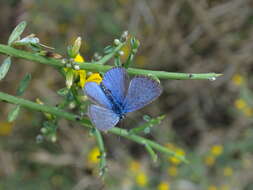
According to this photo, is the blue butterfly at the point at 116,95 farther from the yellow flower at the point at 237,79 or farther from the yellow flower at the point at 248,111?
the yellow flower at the point at 237,79

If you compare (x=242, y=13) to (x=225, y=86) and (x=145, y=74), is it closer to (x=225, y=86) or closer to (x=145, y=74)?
(x=225, y=86)

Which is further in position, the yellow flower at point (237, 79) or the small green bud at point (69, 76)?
the yellow flower at point (237, 79)

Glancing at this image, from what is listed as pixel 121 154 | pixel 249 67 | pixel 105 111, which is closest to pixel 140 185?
pixel 121 154

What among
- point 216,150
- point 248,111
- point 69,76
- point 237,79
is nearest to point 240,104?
point 248,111

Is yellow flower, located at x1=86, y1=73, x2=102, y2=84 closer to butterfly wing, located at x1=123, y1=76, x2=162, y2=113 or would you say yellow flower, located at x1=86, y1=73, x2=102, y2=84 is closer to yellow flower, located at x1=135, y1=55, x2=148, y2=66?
butterfly wing, located at x1=123, y1=76, x2=162, y2=113

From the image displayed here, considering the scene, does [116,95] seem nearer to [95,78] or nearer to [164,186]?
[95,78]

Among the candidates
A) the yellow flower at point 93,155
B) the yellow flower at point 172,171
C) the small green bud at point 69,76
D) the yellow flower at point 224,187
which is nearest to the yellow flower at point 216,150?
the yellow flower at point 224,187

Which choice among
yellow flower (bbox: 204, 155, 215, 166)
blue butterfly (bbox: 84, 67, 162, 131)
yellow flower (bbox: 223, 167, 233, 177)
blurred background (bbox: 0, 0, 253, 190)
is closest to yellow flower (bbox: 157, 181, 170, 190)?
blurred background (bbox: 0, 0, 253, 190)
